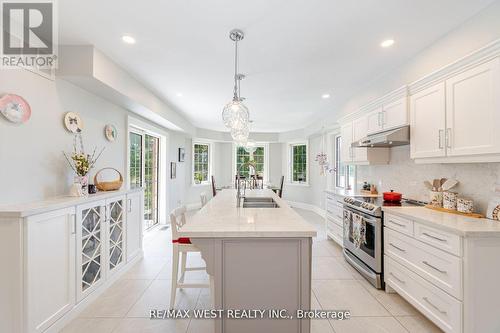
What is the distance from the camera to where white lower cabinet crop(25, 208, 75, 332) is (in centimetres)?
168

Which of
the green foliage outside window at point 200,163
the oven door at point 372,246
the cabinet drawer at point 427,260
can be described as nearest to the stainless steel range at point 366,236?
the oven door at point 372,246

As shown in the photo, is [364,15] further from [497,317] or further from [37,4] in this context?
[37,4]

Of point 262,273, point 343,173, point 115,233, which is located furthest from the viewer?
point 343,173

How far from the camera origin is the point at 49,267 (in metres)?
1.85

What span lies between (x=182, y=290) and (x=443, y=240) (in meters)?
2.55

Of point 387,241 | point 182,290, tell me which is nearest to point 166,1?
point 182,290

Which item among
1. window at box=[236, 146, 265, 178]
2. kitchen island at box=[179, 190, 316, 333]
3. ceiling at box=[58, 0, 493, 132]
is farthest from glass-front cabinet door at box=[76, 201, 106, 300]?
window at box=[236, 146, 265, 178]

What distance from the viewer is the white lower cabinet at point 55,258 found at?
162 cm

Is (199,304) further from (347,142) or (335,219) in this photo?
(347,142)

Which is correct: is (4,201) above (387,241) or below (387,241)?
above

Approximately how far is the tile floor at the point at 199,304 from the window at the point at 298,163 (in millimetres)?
4512

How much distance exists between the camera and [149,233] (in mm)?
4781

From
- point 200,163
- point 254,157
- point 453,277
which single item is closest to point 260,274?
point 453,277

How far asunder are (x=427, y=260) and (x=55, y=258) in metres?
3.16
